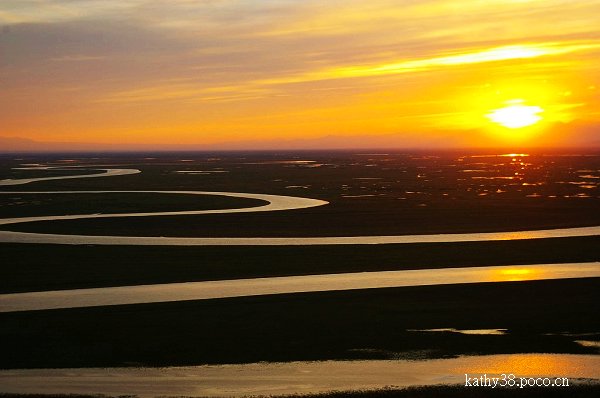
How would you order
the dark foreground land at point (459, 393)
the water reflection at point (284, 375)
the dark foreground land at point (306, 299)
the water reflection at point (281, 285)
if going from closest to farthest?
the dark foreground land at point (459, 393)
the water reflection at point (284, 375)
the dark foreground land at point (306, 299)
the water reflection at point (281, 285)

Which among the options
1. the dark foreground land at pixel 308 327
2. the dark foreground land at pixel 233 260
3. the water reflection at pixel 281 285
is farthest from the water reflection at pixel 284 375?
the dark foreground land at pixel 233 260

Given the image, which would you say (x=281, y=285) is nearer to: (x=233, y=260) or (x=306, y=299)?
(x=306, y=299)

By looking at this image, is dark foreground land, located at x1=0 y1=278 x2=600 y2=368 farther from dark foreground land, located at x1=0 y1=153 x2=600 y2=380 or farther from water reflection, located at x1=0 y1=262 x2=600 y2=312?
water reflection, located at x1=0 y1=262 x2=600 y2=312

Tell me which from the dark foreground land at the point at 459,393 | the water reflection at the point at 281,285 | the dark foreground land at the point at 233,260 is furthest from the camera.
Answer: the dark foreground land at the point at 233,260

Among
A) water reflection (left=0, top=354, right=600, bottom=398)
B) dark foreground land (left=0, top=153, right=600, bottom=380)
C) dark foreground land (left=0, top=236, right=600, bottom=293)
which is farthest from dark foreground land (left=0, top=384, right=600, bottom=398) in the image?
dark foreground land (left=0, top=236, right=600, bottom=293)

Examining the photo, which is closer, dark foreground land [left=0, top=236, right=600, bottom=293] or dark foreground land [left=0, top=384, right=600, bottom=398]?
dark foreground land [left=0, top=384, right=600, bottom=398]

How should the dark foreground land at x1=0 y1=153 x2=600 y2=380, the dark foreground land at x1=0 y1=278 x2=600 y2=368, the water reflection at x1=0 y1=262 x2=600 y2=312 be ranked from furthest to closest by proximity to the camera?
the water reflection at x1=0 y1=262 x2=600 y2=312 < the dark foreground land at x1=0 y1=153 x2=600 y2=380 < the dark foreground land at x1=0 y1=278 x2=600 y2=368

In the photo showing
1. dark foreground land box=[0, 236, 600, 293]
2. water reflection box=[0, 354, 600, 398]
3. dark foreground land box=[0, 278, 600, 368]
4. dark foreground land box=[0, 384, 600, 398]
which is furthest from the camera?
dark foreground land box=[0, 236, 600, 293]

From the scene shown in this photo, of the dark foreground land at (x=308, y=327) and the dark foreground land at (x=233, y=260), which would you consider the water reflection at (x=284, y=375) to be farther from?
the dark foreground land at (x=233, y=260)

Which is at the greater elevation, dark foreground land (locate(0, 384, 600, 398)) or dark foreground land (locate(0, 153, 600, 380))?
dark foreground land (locate(0, 384, 600, 398))

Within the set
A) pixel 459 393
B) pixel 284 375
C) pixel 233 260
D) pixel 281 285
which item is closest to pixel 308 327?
pixel 284 375

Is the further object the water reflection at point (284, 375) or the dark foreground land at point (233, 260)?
the dark foreground land at point (233, 260)
